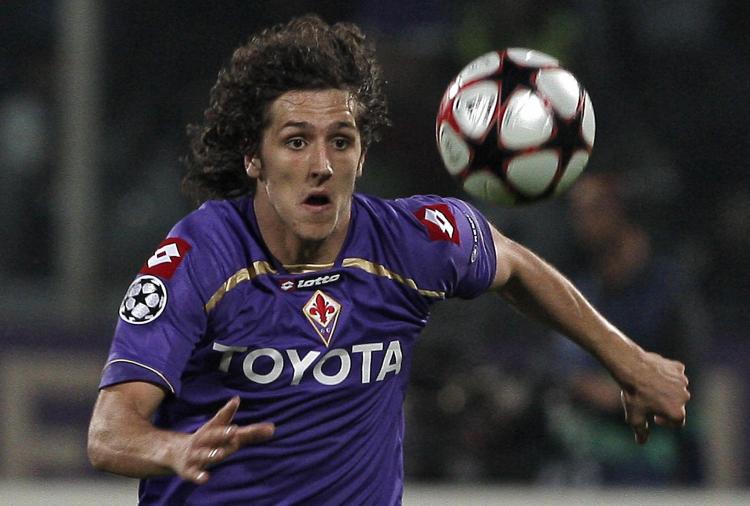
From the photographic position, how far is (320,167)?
3457mm

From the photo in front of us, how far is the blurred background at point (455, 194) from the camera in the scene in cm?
676

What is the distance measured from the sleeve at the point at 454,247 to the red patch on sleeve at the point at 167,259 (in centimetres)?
63

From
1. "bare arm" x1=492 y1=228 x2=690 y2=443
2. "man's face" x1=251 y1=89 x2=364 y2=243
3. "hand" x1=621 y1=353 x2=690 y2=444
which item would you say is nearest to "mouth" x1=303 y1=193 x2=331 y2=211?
"man's face" x1=251 y1=89 x2=364 y2=243

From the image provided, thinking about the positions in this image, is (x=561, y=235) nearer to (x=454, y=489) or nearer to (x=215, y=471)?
(x=454, y=489)

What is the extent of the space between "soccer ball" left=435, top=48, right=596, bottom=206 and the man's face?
343 mm

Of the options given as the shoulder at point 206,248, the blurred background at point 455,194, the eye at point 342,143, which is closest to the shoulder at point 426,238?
the eye at point 342,143

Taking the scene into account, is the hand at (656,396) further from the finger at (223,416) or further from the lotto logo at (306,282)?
the finger at (223,416)

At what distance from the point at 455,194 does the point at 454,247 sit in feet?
12.6

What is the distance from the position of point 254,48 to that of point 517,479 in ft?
11.2

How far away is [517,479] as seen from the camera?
6734 millimetres

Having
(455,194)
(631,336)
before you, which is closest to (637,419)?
(631,336)

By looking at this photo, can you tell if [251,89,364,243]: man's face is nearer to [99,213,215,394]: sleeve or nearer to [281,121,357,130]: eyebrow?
[281,121,357,130]: eyebrow

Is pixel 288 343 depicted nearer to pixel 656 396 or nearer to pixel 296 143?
pixel 296 143

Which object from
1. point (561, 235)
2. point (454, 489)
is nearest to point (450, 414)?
point (454, 489)
